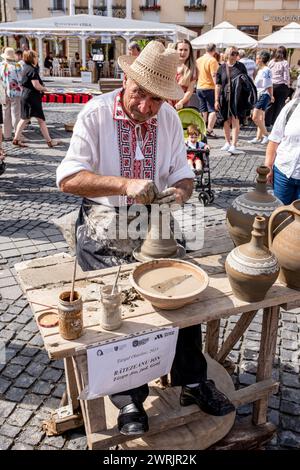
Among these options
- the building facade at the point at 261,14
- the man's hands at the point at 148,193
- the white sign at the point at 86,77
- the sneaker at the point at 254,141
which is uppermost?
the building facade at the point at 261,14

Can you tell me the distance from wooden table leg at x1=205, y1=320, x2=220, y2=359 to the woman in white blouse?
133 centimetres

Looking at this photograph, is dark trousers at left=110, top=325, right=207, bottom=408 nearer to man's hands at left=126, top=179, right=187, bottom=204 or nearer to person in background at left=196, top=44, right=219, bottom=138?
man's hands at left=126, top=179, right=187, bottom=204

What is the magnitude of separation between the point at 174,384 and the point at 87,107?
1549 mm

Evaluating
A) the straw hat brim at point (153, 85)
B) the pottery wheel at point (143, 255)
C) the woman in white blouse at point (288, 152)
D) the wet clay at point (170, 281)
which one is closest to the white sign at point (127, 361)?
the wet clay at point (170, 281)

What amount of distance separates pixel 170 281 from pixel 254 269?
0.38 meters

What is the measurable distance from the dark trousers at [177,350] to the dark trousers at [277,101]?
8.46 m

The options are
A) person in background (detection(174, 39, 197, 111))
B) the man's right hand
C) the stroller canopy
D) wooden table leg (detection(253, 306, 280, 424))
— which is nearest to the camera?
the man's right hand

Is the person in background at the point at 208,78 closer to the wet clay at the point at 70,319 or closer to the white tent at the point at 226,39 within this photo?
the white tent at the point at 226,39

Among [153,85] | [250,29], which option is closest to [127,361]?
[153,85]

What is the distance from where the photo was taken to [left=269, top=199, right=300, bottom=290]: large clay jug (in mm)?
2043

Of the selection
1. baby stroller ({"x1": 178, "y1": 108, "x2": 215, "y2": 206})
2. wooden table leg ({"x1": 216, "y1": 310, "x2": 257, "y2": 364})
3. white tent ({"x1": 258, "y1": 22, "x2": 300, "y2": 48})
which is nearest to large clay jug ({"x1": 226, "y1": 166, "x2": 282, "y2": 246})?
wooden table leg ({"x1": 216, "y1": 310, "x2": 257, "y2": 364})

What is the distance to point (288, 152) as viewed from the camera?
335 cm

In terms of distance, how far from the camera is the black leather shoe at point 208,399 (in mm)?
2205
